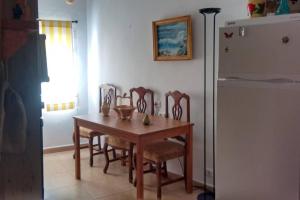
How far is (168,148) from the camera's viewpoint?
3510mm

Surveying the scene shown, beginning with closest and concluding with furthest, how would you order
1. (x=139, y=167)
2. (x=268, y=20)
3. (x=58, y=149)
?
(x=268, y=20), (x=139, y=167), (x=58, y=149)

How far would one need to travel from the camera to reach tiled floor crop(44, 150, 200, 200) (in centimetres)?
357

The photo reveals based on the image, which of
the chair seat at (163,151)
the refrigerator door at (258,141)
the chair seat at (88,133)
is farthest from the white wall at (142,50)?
the refrigerator door at (258,141)

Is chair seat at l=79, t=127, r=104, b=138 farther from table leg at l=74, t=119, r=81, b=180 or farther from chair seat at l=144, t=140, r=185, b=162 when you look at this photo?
chair seat at l=144, t=140, r=185, b=162

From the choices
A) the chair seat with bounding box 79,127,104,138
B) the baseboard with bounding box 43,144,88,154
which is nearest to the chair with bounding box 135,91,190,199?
the chair seat with bounding box 79,127,104,138

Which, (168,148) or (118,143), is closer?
(168,148)

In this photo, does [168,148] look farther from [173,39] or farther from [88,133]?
[88,133]

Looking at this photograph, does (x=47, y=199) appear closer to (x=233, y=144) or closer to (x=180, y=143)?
(x=180, y=143)

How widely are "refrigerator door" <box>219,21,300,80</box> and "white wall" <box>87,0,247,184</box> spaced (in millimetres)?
1083

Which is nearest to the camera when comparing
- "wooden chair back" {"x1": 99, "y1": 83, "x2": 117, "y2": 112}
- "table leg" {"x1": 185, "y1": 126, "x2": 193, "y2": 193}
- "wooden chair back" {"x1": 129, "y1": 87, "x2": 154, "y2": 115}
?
"table leg" {"x1": 185, "y1": 126, "x2": 193, "y2": 193}

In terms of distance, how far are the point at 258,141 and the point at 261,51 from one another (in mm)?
557

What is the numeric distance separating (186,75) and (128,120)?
823mm

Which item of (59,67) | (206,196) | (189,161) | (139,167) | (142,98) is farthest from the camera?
(59,67)

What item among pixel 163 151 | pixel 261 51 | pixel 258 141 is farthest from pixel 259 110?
pixel 163 151
